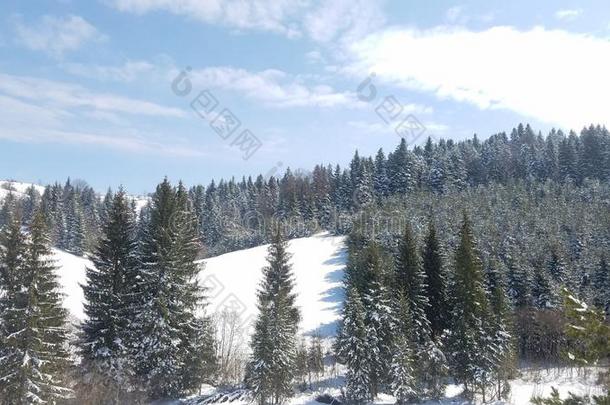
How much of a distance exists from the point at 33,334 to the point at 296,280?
59.3 meters

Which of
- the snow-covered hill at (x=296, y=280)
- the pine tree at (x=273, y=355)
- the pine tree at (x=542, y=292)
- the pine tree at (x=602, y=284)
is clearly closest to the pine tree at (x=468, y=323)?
the pine tree at (x=273, y=355)

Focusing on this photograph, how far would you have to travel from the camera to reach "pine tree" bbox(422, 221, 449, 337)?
44656 millimetres

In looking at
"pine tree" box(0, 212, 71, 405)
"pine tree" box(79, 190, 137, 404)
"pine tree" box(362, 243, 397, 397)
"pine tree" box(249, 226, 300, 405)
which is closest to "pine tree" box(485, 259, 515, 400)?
"pine tree" box(362, 243, 397, 397)

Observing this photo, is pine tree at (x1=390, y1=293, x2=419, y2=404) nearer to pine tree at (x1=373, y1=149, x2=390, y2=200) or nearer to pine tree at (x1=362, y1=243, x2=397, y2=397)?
pine tree at (x1=362, y1=243, x2=397, y2=397)

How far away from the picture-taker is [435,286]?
151 ft

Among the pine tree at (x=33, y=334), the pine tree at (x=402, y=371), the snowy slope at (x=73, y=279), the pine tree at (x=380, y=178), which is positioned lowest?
the pine tree at (x=402, y=371)

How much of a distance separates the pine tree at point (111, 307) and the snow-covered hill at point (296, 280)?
29429 mm

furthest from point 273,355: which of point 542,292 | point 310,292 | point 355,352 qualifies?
point 310,292

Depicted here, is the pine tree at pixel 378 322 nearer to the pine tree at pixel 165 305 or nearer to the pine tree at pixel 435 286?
the pine tree at pixel 435 286

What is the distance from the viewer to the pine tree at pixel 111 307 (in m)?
28.5

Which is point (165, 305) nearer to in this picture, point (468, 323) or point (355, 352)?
point (355, 352)

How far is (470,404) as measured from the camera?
3650cm

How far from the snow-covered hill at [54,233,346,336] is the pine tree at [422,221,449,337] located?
801 inches

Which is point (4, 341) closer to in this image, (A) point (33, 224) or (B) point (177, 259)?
(A) point (33, 224)
